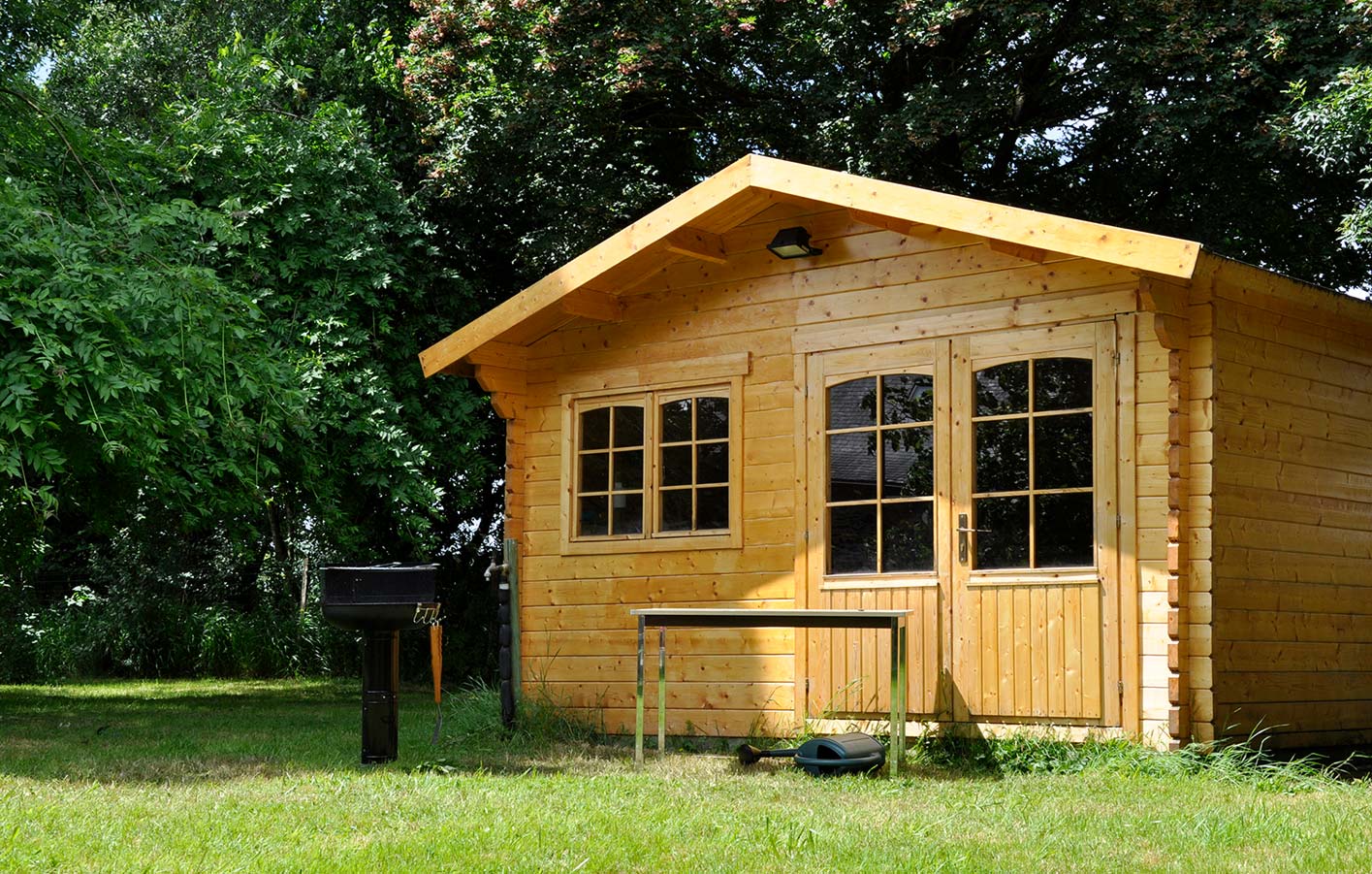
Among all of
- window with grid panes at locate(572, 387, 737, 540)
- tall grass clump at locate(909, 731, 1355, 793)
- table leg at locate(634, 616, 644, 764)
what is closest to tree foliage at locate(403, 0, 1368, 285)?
window with grid panes at locate(572, 387, 737, 540)

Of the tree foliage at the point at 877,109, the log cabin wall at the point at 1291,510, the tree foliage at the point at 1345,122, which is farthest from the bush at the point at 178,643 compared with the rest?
the log cabin wall at the point at 1291,510

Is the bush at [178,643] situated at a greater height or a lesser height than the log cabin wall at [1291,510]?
lesser

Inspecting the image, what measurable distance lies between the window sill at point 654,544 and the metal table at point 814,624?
1078 mm

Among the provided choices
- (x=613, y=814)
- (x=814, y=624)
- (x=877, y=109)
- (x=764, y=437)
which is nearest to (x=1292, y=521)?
(x=814, y=624)

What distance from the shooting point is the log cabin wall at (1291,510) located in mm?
7434

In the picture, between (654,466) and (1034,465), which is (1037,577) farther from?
(654,466)

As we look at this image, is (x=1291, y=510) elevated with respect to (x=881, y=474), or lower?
lower

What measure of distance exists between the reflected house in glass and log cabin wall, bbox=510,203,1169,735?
0.02m

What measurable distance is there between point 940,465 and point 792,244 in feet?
5.18

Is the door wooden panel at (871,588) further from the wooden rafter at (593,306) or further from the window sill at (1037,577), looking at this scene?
the wooden rafter at (593,306)

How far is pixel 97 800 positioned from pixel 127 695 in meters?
8.07

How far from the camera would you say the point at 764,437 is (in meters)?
8.79

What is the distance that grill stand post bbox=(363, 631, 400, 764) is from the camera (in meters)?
7.39

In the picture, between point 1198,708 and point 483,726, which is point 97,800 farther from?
point 1198,708
